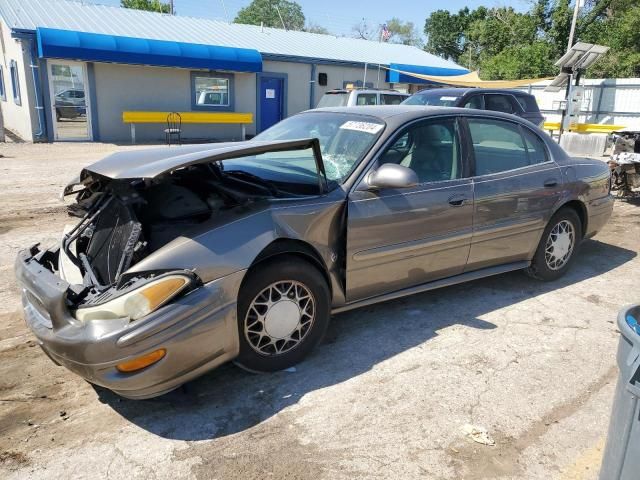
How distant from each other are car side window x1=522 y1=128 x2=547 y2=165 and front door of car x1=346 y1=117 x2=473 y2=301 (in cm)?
96

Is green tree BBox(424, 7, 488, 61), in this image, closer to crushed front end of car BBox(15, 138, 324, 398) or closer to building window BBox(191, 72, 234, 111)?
building window BBox(191, 72, 234, 111)

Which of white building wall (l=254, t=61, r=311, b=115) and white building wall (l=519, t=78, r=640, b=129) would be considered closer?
white building wall (l=519, t=78, r=640, b=129)

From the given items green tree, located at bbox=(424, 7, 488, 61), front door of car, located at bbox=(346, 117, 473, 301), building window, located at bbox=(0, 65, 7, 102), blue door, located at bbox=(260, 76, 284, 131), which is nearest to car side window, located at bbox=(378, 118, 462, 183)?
front door of car, located at bbox=(346, 117, 473, 301)

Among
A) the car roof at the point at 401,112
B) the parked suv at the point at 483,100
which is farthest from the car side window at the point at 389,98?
the car roof at the point at 401,112

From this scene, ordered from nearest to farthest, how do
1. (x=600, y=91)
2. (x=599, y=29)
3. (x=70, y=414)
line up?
1. (x=70, y=414)
2. (x=600, y=91)
3. (x=599, y=29)

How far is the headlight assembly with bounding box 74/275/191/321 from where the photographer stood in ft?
8.67

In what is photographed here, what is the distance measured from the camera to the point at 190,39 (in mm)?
18594

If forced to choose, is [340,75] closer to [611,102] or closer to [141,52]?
[141,52]

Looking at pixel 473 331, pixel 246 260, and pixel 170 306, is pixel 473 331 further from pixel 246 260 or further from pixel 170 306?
pixel 170 306

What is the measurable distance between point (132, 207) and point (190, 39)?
17288 mm

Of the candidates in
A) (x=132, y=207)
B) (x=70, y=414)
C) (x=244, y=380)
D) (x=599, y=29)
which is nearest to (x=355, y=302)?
(x=244, y=380)

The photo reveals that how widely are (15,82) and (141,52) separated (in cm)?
478

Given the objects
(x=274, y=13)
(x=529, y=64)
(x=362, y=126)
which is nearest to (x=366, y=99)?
(x=362, y=126)

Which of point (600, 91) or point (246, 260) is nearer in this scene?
point (246, 260)
